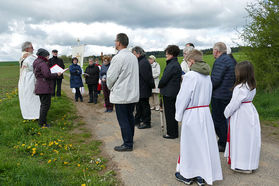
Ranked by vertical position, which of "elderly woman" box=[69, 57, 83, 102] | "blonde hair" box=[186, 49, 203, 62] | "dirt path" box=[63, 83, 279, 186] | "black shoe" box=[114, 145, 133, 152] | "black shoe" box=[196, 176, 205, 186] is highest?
"blonde hair" box=[186, 49, 203, 62]

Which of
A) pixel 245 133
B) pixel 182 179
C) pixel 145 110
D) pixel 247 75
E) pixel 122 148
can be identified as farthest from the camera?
pixel 145 110

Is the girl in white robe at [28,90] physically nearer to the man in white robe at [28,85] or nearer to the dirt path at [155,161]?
the man in white robe at [28,85]

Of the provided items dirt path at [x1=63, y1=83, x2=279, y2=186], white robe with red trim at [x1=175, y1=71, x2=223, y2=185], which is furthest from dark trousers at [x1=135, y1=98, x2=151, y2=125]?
white robe with red trim at [x1=175, y1=71, x2=223, y2=185]

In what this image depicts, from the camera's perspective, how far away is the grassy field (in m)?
3.64

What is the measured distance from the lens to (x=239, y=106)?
3.92 m

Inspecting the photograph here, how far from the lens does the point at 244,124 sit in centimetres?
391

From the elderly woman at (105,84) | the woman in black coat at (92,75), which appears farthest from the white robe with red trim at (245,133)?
the woman in black coat at (92,75)

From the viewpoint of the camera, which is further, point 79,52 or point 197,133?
point 79,52

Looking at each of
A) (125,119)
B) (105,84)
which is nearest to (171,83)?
(125,119)

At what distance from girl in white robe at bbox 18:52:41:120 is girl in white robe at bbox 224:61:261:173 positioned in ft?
17.8

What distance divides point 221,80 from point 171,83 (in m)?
1.26

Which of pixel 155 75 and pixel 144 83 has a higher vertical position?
pixel 155 75

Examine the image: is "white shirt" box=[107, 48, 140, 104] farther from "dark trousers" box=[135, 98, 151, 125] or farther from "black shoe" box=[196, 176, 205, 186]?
"black shoe" box=[196, 176, 205, 186]

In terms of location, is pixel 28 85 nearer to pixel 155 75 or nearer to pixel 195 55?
pixel 155 75
